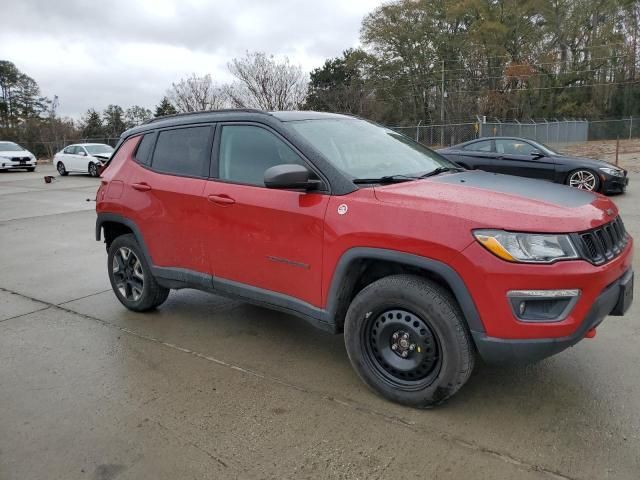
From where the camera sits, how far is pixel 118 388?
11.3ft

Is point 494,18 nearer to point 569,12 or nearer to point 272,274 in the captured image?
point 569,12

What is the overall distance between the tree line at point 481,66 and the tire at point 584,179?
30626mm

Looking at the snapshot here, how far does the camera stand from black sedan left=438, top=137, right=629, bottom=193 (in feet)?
36.6


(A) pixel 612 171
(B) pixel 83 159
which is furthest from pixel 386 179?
(B) pixel 83 159

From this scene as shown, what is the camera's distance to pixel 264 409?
10.3 feet

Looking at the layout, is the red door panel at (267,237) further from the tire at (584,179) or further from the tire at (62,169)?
the tire at (62,169)

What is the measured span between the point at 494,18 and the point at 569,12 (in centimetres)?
603

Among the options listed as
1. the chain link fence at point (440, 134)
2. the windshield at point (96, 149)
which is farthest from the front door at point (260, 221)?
the chain link fence at point (440, 134)

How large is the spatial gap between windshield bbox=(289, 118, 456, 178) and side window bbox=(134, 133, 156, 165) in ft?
5.09

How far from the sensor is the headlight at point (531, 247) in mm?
2629

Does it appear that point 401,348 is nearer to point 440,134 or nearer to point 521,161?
point 521,161

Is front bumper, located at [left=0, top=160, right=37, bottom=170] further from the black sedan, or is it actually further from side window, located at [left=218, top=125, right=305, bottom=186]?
side window, located at [left=218, top=125, right=305, bottom=186]

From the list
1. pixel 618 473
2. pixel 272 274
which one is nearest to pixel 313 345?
pixel 272 274

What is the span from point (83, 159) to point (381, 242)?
22340 mm
